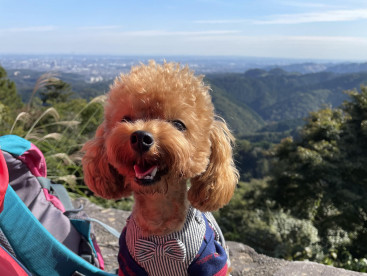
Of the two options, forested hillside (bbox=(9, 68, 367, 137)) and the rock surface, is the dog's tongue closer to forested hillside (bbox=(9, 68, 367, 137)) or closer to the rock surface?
the rock surface

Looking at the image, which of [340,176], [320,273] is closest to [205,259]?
[320,273]

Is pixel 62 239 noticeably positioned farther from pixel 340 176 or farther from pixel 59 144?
pixel 340 176

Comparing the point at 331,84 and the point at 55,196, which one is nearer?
the point at 55,196

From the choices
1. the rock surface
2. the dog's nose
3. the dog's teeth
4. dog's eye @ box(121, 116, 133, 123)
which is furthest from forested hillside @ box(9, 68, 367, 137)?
the dog's nose

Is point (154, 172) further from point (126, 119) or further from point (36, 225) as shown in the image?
point (36, 225)

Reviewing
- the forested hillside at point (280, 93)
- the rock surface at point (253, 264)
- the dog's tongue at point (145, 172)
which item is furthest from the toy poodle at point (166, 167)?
the forested hillside at point (280, 93)

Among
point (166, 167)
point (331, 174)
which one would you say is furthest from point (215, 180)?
point (331, 174)

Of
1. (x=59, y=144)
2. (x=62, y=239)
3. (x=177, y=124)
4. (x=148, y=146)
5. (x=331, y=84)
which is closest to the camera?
(x=148, y=146)

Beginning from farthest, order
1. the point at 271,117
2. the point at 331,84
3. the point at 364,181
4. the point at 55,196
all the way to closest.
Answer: the point at 331,84 → the point at 271,117 → the point at 364,181 → the point at 55,196
